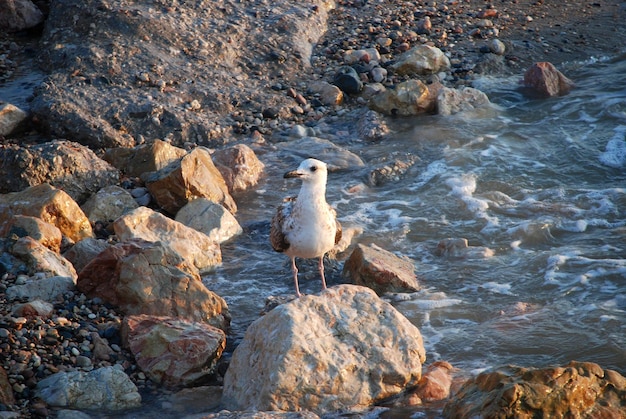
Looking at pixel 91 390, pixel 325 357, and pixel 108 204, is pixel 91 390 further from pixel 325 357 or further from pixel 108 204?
pixel 108 204

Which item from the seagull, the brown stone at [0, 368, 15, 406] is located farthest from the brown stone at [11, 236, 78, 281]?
the seagull

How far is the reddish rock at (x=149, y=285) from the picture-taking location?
23.8 ft

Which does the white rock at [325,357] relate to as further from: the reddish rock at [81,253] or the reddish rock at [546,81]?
the reddish rock at [546,81]

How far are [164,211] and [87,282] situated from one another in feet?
7.84

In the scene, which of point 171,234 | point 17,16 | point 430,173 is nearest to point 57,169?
point 171,234

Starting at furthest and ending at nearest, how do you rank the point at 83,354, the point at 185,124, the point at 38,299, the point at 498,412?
the point at 185,124 → the point at 38,299 → the point at 83,354 → the point at 498,412

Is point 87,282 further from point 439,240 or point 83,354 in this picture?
point 439,240

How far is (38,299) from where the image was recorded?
719 cm

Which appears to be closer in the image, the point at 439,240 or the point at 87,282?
the point at 87,282

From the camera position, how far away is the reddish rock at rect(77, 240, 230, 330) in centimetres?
726

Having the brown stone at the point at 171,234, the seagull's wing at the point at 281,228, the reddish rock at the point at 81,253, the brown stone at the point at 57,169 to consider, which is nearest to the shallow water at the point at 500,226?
the brown stone at the point at 171,234

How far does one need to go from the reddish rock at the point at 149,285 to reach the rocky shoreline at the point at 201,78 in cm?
6

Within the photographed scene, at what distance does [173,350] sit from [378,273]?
7.81ft

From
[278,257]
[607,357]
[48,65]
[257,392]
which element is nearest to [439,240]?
[278,257]
